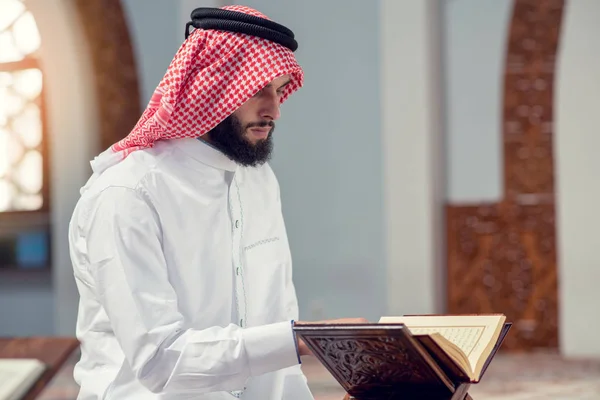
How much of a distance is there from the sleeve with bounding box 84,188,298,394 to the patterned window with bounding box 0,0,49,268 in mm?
6592

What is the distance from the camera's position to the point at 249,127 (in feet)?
7.48

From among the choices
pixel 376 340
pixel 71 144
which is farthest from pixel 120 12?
pixel 376 340

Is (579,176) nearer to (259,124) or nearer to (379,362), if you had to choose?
(259,124)

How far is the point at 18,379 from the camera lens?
262 cm

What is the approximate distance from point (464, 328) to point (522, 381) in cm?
457

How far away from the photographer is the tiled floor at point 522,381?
5.69m

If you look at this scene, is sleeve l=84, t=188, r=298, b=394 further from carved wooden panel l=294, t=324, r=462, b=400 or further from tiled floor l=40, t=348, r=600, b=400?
tiled floor l=40, t=348, r=600, b=400

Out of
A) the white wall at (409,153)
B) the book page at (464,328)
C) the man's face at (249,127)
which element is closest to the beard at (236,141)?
the man's face at (249,127)

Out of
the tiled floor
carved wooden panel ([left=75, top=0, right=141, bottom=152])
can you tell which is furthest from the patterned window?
the tiled floor

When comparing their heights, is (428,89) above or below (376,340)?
above

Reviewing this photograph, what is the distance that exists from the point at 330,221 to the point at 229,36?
18.3 feet

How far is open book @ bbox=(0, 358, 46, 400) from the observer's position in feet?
8.44

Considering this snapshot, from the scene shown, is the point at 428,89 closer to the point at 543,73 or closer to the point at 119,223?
the point at 543,73

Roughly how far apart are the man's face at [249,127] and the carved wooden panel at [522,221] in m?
5.64
